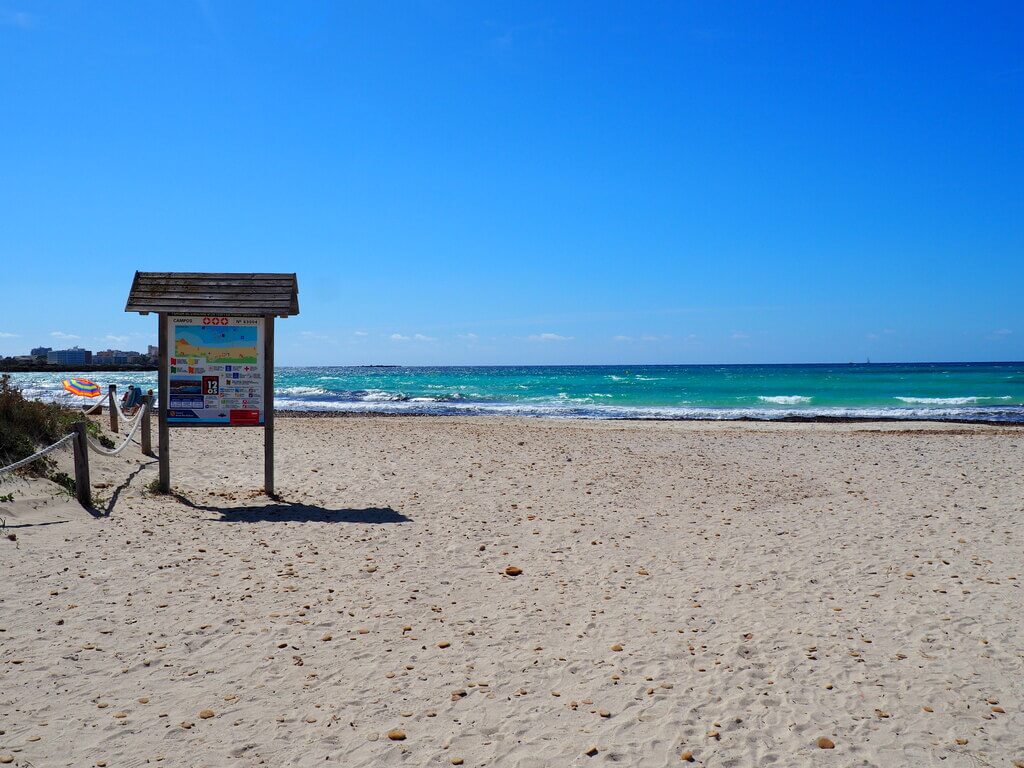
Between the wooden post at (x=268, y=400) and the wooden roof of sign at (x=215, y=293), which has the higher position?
the wooden roof of sign at (x=215, y=293)

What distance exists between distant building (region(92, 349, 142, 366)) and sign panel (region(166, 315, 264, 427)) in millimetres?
116805

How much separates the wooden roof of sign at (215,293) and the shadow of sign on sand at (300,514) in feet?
8.47

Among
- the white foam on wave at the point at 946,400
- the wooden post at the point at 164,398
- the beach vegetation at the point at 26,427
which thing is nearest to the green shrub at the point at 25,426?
the beach vegetation at the point at 26,427

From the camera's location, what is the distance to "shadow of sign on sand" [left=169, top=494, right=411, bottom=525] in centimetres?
845

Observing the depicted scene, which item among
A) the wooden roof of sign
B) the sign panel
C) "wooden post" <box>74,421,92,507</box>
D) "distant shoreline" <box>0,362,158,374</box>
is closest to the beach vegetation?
"wooden post" <box>74,421,92,507</box>

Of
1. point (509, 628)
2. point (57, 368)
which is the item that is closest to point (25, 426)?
point (509, 628)

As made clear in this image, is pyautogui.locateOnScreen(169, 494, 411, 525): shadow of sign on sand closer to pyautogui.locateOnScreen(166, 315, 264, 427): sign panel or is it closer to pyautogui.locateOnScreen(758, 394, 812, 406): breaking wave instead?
pyautogui.locateOnScreen(166, 315, 264, 427): sign panel

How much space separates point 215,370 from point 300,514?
2455mm

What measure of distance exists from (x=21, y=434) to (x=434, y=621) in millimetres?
7838

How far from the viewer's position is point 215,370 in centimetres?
962

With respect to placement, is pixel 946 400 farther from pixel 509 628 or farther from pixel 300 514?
pixel 509 628

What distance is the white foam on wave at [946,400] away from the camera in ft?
131

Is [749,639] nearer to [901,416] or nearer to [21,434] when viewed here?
[21,434]

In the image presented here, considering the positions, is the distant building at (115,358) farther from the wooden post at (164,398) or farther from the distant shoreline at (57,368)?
the wooden post at (164,398)
